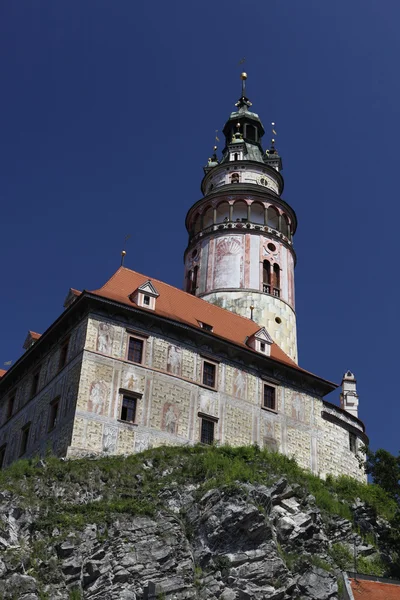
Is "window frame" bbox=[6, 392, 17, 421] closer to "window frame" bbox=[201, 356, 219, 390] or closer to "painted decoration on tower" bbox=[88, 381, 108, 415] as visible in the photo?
"painted decoration on tower" bbox=[88, 381, 108, 415]

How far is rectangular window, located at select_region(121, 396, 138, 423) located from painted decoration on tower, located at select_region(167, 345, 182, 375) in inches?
92.2

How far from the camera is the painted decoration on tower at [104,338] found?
113 ft

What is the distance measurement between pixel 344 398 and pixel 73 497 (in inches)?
872

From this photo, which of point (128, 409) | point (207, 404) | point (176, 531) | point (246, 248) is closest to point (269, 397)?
point (207, 404)

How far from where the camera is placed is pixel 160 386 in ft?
115

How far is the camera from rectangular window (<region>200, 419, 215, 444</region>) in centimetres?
3541

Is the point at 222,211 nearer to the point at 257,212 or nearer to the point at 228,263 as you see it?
the point at 257,212

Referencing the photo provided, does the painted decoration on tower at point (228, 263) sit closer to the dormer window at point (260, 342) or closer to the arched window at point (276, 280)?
the arched window at point (276, 280)

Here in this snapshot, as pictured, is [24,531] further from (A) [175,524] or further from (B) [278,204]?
(B) [278,204]

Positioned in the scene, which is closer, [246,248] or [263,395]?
[263,395]

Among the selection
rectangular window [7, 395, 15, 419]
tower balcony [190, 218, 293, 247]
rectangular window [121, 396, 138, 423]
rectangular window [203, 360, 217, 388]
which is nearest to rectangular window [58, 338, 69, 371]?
rectangular window [121, 396, 138, 423]

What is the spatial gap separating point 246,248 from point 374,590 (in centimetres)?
2496

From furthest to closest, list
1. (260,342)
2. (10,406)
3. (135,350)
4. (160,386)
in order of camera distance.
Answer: (260,342)
(10,406)
(135,350)
(160,386)

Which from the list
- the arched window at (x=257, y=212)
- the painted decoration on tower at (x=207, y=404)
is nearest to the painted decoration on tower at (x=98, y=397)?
the painted decoration on tower at (x=207, y=404)
